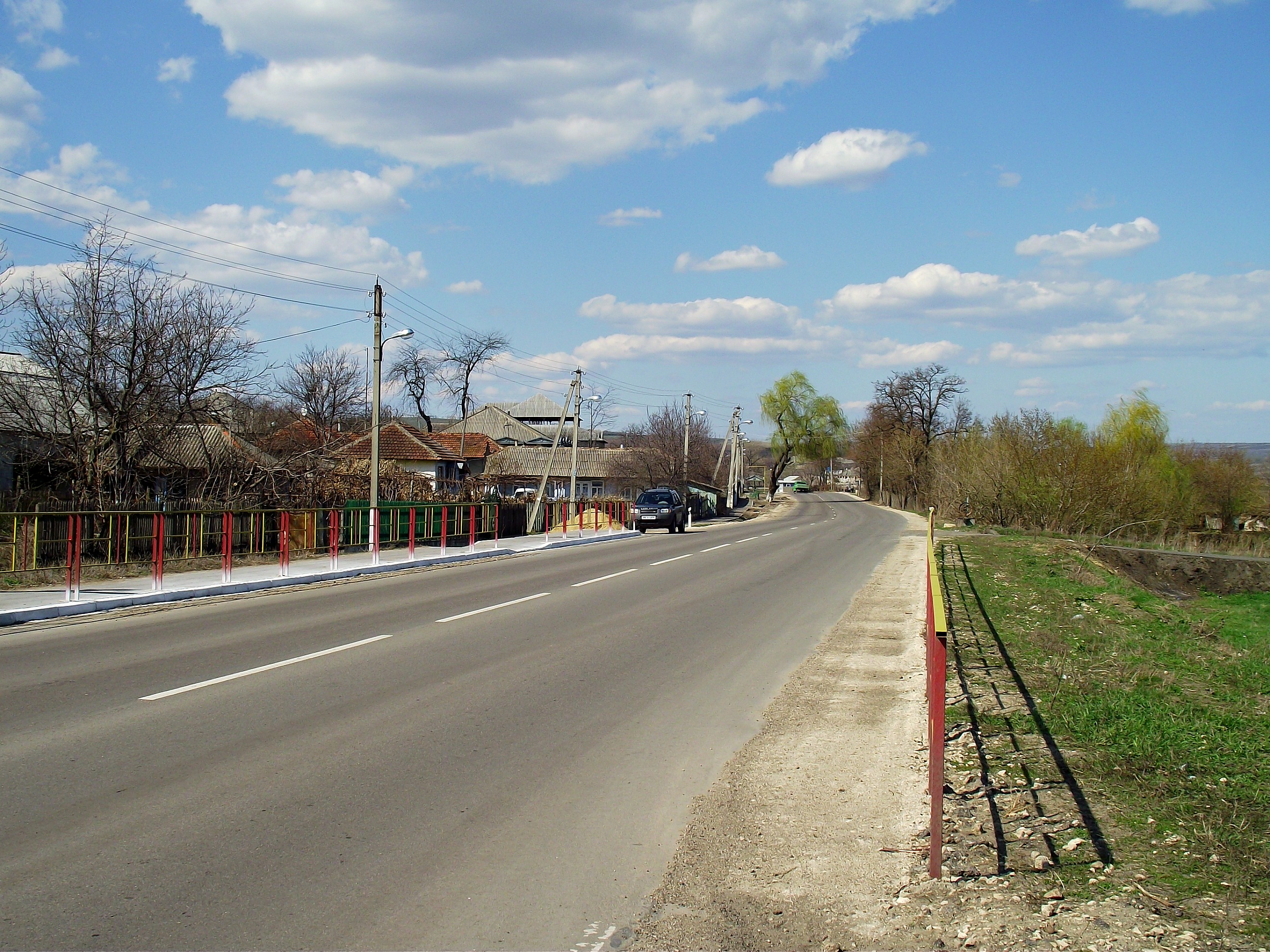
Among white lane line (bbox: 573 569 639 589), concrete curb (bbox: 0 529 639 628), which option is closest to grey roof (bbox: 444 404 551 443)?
concrete curb (bbox: 0 529 639 628)

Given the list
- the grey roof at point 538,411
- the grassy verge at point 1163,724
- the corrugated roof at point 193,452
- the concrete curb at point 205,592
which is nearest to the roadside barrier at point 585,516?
the concrete curb at point 205,592

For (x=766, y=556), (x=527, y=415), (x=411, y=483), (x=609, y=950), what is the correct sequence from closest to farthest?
(x=609, y=950) → (x=766, y=556) → (x=411, y=483) → (x=527, y=415)

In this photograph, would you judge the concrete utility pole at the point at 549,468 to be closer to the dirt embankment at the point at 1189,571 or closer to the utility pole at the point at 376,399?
the utility pole at the point at 376,399

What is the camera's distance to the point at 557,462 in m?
76.9

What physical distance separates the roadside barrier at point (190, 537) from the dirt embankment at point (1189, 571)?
20.8 m

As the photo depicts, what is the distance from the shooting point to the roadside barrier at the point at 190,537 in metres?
15.6

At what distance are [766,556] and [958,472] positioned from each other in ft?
68.9

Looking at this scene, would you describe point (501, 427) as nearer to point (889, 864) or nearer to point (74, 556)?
point (74, 556)

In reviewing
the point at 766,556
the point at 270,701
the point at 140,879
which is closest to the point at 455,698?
the point at 270,701

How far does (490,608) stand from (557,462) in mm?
63049

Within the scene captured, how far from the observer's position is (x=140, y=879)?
4.24 meters

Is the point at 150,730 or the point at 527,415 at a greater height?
the point at 527,415

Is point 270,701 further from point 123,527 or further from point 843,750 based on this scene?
point 123,527

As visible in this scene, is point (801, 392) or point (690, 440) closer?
point (690, 440)
